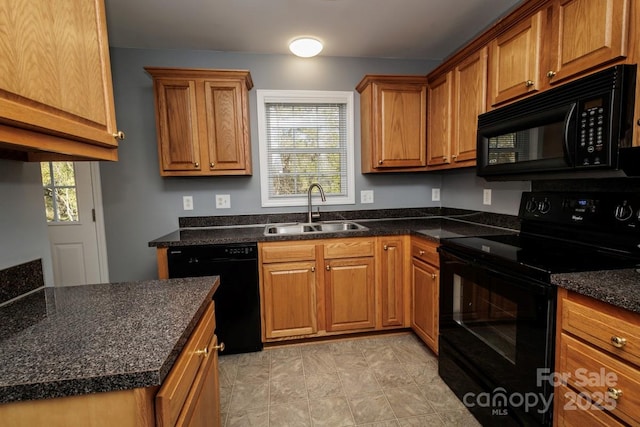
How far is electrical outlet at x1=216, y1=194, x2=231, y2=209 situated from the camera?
268 centimetres

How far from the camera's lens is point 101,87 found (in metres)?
0.96

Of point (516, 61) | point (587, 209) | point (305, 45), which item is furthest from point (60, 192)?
point (587, 209)

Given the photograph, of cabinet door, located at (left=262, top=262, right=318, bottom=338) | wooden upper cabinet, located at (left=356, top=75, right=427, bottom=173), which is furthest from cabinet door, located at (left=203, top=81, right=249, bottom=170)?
wooden upper cabinet, located at (left=356, top=75, right=427, bottom=173)

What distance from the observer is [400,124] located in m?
2.57

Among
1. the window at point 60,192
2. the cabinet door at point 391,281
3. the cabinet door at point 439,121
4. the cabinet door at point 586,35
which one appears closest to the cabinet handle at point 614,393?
the cabinet door at point 586,35

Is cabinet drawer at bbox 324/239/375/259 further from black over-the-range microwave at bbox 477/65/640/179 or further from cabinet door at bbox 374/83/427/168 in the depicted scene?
black over-the-range microwave at bbox 477/65/640/179

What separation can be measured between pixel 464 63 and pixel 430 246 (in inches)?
51.8

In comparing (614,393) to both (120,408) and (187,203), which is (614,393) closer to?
(120,408)

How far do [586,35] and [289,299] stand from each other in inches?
87.6

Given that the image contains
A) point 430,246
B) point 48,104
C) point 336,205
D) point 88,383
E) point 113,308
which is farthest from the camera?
point 336,205

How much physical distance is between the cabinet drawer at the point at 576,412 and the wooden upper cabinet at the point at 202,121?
2253 mm

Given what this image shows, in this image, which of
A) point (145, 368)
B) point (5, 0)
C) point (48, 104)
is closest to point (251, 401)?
point (145, 368)

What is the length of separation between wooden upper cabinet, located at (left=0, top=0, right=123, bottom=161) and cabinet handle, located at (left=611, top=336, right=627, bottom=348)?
5.52ft

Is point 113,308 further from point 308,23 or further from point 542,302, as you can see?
point 308,23
